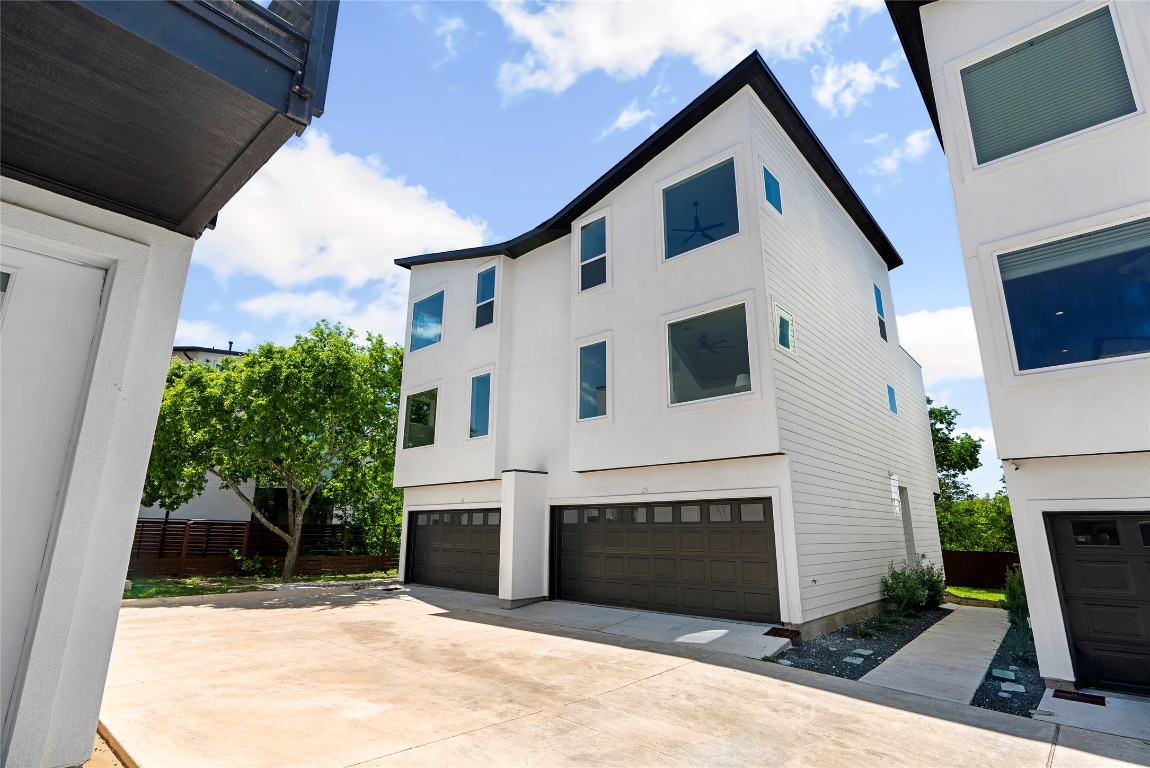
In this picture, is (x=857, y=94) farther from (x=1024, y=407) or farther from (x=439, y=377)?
(x=439, y=377)

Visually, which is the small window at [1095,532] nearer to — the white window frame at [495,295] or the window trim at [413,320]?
the white window frame at [495,295]

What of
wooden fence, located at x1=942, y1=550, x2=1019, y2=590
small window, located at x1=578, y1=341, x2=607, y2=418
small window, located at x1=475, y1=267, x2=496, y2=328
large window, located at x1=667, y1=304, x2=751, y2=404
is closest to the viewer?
large window, located at x1=667, y1=304, x2=751, y2=404

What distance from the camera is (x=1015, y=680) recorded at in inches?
263

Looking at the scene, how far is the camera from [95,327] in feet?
10.3

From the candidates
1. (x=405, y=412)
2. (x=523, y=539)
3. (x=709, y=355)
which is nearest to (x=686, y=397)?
(x=709, y=355)

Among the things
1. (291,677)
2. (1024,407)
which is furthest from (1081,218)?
(291,677)

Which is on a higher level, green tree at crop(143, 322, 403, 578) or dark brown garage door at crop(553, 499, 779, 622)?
green tree at crop(143, 322, 403, 578)

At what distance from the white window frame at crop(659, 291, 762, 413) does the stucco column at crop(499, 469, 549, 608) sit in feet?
12.4

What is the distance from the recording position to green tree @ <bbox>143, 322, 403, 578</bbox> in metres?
15.8

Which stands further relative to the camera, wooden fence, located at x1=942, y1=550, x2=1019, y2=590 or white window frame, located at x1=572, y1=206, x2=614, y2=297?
wooden fence, located at x1=942, y1=550, x2=1019, y2=590

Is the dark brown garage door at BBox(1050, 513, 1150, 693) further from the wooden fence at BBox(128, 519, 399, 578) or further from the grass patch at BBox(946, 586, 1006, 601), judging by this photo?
the wooden fence at BBox(128, 519, 399, 578)

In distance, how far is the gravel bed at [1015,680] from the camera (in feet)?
19.2

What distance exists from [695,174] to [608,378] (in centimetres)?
427

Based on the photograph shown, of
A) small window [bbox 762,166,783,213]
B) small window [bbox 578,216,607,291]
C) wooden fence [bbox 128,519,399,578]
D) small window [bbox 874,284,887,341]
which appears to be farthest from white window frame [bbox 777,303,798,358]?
wooden fence [bbox 128,519,399,578]
